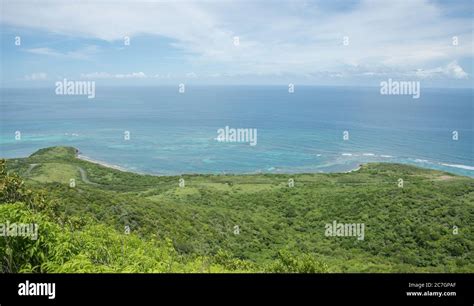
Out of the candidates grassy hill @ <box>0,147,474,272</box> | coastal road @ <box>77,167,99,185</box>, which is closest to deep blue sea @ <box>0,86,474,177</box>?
coastal road @ <box>77,167,99,185</box>

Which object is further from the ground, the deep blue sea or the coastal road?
the deep blue sea

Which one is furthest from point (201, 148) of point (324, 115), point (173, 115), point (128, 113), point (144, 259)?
point (144, 259)

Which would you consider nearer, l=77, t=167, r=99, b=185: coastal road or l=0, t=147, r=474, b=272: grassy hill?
l=0, t=147, r=474, b=272: grassy hill

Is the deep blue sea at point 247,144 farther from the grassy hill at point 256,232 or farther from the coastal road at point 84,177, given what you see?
the grassy hill at point 256,232

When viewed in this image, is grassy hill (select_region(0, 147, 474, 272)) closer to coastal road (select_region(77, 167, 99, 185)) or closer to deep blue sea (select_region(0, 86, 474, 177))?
coastal road (select_region(77, 167, 99, 185))

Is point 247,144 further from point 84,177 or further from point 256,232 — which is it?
point 256,232

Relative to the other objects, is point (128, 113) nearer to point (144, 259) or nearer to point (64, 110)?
point (64, 110)

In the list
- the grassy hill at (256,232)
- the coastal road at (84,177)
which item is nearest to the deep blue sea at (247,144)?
the coastal road at (84,177)
